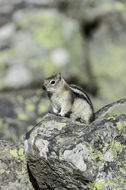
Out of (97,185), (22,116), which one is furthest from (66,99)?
Result: (22,116)

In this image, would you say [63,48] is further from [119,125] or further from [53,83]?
[119,125]

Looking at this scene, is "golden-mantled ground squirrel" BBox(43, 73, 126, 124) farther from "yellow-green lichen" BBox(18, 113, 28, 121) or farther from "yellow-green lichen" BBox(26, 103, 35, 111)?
"yellow-green lichen" BBox(26, 103, 35, 111)

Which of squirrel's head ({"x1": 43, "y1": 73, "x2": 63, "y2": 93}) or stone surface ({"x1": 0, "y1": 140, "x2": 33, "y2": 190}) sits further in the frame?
squirrel's head ({"x1": 43, "y1": 73, "x2": 63, "y2": 93})

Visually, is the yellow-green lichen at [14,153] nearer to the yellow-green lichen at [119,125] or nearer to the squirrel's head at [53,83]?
the squirrel's head at [53,83]

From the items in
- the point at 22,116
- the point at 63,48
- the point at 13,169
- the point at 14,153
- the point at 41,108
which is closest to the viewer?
the point at 13,169

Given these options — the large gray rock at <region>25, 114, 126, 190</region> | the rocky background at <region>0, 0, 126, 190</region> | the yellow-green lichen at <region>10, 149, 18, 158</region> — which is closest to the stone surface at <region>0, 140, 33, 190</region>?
the yellow-green lichen at <region>10, 149, 18, 158</region>

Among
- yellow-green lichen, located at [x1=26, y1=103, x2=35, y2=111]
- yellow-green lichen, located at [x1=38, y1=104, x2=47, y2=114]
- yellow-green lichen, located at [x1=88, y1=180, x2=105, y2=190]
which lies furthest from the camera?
yellow-green lichen, located at [x1=26, y1=103, x2=35, y2=111]

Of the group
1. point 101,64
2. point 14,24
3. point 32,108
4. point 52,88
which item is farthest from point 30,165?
point 14,24

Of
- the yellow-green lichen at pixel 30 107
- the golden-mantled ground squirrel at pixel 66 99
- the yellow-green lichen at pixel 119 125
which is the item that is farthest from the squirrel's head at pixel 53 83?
the yellow-green lichen at pixel 30 107
